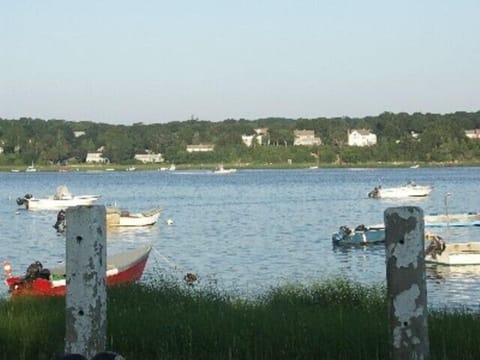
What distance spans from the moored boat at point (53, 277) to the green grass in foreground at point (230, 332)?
5.07 m

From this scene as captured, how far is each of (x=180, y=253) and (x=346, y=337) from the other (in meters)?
34.2

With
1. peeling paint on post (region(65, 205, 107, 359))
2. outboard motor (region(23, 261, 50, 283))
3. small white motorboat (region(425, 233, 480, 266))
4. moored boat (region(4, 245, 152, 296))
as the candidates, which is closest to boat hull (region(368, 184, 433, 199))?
small white motorboat (region(425, 233, 480, 266))

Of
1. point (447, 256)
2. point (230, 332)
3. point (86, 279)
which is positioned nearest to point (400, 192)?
point (447, 256)

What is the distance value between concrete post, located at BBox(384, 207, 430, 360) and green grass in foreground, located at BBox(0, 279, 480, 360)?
1322 mm

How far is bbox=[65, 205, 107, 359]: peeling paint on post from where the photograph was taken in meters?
8.43

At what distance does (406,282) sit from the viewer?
27.0ft

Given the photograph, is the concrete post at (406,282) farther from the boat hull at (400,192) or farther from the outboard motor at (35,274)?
the boat hull at (400,192)

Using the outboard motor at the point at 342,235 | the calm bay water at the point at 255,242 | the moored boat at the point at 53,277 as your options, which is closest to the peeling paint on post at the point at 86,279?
the moored boat at the point at 53,277

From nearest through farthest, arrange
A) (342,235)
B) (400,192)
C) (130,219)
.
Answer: (342,235)
(130,219)
(400,192)

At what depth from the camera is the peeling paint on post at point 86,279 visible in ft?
27.7

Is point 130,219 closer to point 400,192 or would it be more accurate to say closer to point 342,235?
point 342,235

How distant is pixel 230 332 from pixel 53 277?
35.0 feet

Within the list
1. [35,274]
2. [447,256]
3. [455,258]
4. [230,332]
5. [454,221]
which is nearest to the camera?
[230,332]

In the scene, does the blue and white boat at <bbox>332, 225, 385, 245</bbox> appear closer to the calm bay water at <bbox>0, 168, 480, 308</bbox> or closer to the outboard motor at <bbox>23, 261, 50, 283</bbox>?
the calm bay water at <bbox>0, 168, 480, 308</bbox>
